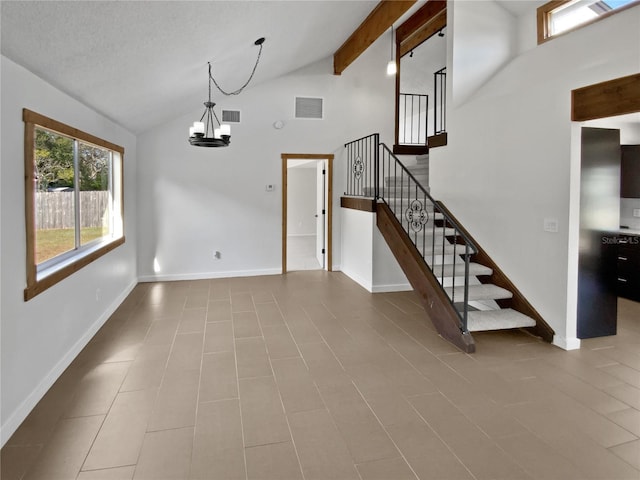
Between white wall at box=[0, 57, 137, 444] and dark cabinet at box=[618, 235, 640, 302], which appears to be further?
dark cabinet at box=[618, 235, 640, 302]

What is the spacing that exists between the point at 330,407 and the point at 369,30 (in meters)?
5.19

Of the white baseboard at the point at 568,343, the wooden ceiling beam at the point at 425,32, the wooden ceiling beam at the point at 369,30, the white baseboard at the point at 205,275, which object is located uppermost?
the wooden ceiling beam at the point at 425,32

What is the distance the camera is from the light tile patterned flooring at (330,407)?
2287mm

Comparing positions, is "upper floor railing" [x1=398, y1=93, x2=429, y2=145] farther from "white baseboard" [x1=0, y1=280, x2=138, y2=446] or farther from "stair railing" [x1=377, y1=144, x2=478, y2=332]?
"white baseboard" [x1=0, y1=280, x2=138, y2=446]

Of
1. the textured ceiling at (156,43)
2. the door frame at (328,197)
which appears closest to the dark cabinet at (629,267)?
the door frame at (328,197)

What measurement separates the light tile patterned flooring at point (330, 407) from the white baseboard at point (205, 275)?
2.32m

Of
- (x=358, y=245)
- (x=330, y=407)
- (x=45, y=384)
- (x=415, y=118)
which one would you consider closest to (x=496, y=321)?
(x=330, y=407)

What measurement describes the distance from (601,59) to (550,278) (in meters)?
1.97

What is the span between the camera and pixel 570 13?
4.18 metres

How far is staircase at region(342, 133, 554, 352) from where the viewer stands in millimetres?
4129

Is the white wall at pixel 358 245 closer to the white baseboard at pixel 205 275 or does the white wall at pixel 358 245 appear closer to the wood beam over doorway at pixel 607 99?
the white baseboard at pixel 205 275

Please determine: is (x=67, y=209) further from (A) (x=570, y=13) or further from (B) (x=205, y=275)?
(A) (x=570, y=13)

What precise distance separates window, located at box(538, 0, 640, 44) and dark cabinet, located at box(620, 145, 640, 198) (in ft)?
6.78

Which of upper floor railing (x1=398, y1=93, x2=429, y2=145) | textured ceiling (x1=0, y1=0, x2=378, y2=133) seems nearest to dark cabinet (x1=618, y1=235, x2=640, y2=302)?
textured ceiling (x1=0, y1=0, x2=378, y2=133)
